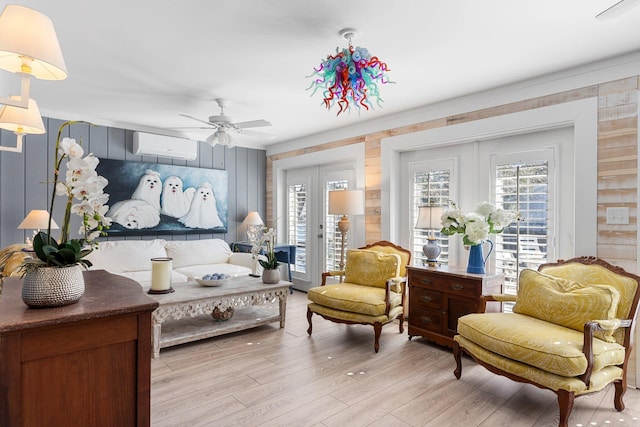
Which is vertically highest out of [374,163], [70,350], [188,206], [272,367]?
[374,163]

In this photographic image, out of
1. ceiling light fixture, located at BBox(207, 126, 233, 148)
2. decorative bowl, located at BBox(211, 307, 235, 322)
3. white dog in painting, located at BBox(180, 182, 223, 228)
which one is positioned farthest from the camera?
white dog in painting, located at BBox(180, 182, 223, 228)

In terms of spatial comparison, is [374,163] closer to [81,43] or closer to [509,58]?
[509,58]

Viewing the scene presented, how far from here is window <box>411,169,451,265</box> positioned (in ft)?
13.2

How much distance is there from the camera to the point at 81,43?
2.60 metres

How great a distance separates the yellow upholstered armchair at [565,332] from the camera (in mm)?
2109

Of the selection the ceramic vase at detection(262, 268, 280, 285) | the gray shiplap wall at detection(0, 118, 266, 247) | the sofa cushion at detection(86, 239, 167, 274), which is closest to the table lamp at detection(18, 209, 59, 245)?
the gray shiplap wall at detection(0, 118, 266, 247)

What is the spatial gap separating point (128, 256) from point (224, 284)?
1635 millimetres

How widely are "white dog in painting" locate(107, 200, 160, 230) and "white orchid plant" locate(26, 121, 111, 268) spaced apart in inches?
153

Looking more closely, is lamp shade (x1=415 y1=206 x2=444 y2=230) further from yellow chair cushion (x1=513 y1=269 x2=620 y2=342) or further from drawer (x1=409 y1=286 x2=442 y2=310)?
yellow chair cushion (x1=513 y1=269 x2=620 y2=342)

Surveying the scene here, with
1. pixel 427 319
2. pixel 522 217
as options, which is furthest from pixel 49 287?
pixel 522 217

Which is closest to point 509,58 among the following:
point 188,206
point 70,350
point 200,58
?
point 200,58

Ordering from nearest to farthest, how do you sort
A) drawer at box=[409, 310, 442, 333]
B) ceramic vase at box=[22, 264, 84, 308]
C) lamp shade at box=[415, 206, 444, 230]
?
ceramic vase at box=[22, 264, 84, 308] → drawer at box=[409, 310, 442, 333] → lamp shade at box=[415, 206, 444, 230]

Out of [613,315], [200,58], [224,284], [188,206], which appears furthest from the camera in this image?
[188,206]

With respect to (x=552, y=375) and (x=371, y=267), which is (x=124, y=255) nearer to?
(x=371, y=267)
